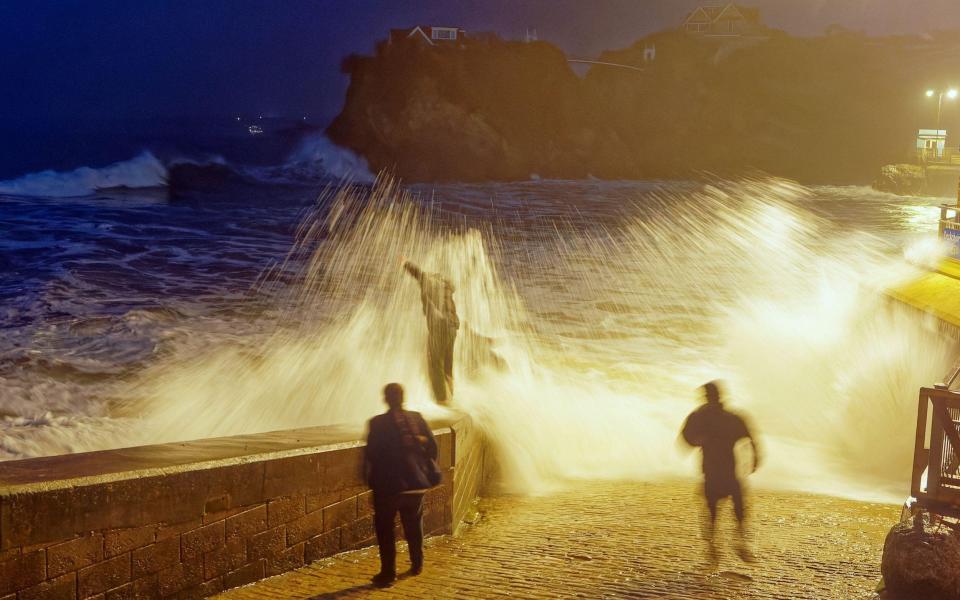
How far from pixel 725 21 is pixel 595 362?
11434cm

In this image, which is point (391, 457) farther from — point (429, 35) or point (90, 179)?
point (429, 35)

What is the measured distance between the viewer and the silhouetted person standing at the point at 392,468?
5.28 metres

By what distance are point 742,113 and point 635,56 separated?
15.1 meters

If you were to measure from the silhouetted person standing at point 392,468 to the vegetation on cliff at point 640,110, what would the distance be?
71.0 metres

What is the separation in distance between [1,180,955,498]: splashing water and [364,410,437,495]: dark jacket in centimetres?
141

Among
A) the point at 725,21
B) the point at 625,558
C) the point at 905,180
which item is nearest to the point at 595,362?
the point at 625,558

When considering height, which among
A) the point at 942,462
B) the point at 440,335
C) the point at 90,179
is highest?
the point at 90,179

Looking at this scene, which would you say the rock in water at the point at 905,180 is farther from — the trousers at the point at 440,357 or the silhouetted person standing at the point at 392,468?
the silhouetted person standing at the point at 392,468

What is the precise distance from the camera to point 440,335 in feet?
29.1

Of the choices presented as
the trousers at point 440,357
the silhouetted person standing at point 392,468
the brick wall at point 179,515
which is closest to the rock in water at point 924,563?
the silhouetted person standing at point 392,468

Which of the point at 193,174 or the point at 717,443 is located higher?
the point at 193,174

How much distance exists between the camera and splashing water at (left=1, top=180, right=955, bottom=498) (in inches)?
428

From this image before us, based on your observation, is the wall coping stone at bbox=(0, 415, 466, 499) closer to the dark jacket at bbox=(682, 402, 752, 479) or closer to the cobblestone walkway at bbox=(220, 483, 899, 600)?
the cobblestone walkway at bbox=(220, 483, 899, 600)

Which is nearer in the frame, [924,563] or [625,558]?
[924,563]
